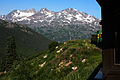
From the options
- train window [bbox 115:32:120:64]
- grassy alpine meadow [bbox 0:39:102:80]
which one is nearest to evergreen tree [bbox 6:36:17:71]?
grassy alpine meadow [bbox 0:39:102:80]

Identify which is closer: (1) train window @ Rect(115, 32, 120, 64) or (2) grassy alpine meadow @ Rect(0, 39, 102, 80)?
(1) train window @ Rect(115, 32, 120, 64)

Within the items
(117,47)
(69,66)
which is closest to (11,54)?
(69,66)

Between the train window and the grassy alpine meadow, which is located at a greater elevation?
the train window

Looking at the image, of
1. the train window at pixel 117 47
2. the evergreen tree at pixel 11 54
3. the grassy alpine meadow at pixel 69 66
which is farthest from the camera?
the evergreen tree at pixel 11 54

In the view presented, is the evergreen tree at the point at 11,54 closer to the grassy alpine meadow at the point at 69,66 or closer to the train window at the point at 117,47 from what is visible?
the grassy alpine meadow at the point at 69,66

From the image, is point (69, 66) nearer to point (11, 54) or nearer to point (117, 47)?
point (117, 47)

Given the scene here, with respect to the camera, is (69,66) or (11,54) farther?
(11,54)

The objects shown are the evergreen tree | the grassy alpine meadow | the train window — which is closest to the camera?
the train window

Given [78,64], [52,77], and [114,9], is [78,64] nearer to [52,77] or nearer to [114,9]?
[52,77]

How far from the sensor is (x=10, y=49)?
86.9 m

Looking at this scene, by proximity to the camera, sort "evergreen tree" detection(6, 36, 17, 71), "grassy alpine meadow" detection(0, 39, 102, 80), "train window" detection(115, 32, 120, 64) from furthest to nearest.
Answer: "evergreen tree" detection(6, 36, 17, 71), "grassy alpine meadow" detection(0, 39, 102, 80), "train window" detection(115, 32, 120, 64)

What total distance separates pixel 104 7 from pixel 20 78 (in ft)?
61.3

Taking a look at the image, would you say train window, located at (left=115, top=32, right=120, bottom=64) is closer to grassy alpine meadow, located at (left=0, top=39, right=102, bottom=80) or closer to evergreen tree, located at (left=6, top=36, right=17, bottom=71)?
grassy alpine meadow, located at (left=0, top=39, right=102, bottom=80)

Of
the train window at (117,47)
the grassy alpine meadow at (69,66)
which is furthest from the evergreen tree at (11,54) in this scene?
the train window at (117,47)
